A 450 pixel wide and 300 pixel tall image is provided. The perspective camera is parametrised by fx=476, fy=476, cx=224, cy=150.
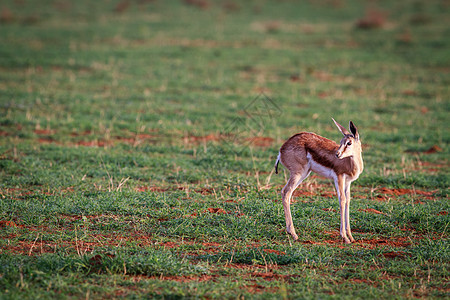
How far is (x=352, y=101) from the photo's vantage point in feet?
53.4

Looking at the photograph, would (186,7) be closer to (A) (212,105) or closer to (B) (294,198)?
(A) (212,105)

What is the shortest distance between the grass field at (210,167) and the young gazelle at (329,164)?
38 centimetres

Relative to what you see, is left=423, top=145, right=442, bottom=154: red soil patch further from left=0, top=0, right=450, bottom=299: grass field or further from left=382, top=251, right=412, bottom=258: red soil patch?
left=382, top=251, right=412, bottom=258: red soil patch

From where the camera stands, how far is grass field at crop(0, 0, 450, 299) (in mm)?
5680

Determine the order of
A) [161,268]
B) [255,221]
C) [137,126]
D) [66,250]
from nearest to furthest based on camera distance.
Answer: [161,268], [66,250], [255,221], [137,126]

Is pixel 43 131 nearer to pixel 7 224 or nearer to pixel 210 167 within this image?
pixel 210 167

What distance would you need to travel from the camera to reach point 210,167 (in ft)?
32.7

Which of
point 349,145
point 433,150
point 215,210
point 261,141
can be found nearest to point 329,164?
point 349,145

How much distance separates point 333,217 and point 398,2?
3751cm

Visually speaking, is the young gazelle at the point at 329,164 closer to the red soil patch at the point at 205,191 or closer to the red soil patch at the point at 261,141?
the red soil patch at the point at 205,191

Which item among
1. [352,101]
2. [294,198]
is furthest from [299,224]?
[352,101]


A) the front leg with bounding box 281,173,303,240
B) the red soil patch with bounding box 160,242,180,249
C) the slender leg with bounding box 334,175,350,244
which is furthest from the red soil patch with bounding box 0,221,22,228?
the slender leg with bounding box 334,175,350,244

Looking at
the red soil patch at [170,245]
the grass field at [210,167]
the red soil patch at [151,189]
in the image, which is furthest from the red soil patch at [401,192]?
the red soil patch at [170,245]

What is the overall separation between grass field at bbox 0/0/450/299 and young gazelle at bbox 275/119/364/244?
379mm
